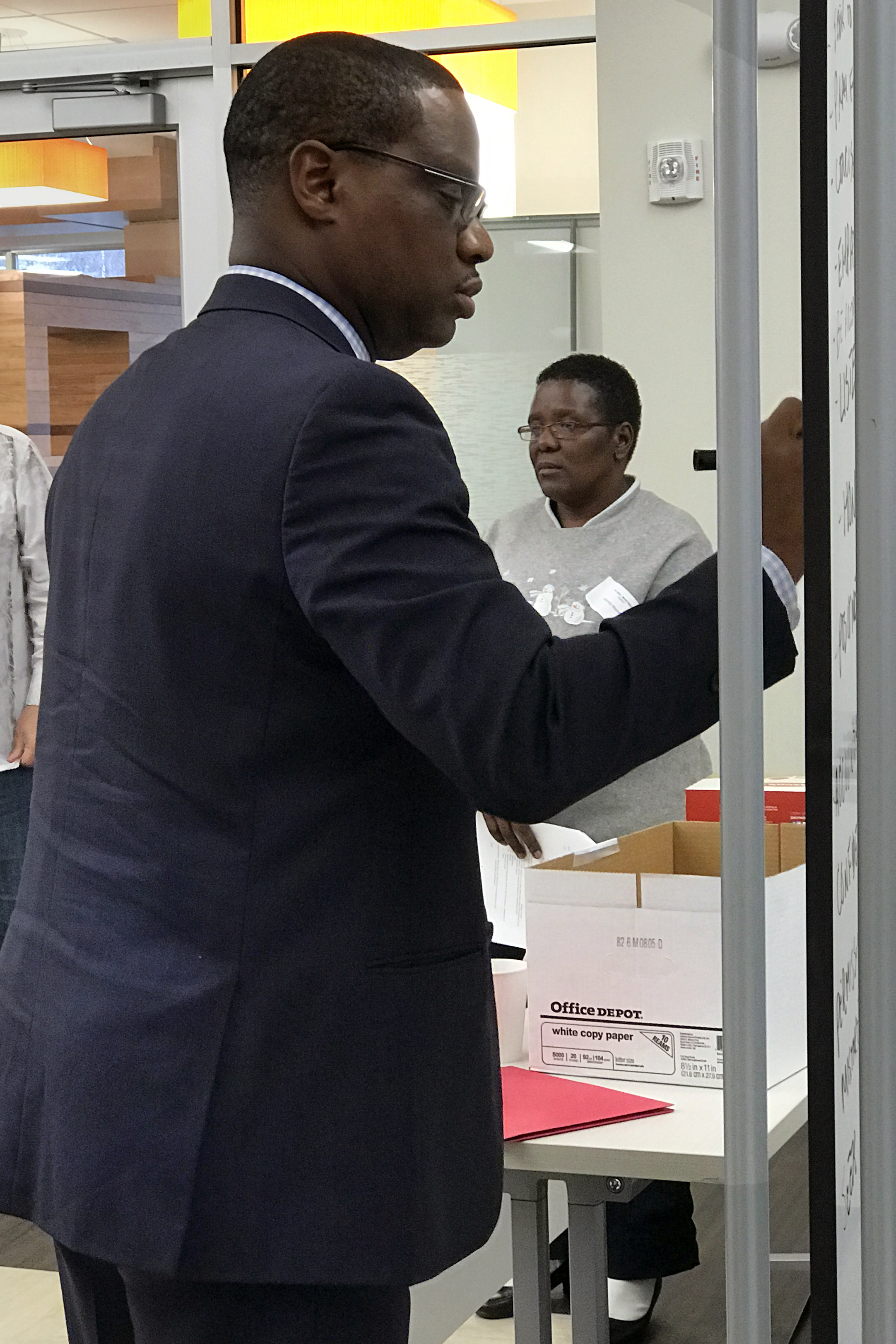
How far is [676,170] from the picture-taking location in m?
3.49

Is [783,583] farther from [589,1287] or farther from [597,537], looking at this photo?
[597,537]

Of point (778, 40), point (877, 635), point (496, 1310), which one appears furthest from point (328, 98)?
point (496, 1310)

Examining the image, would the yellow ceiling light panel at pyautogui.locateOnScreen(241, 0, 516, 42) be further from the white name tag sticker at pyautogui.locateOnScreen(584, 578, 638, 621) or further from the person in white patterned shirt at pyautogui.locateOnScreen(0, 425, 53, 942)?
the white name tag sticker at pyautogui.locateOnScreen(584, 578, 638, 621)

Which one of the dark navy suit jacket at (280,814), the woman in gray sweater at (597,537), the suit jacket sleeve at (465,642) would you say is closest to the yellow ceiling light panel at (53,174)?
the woman in gray sweater at (597,537)

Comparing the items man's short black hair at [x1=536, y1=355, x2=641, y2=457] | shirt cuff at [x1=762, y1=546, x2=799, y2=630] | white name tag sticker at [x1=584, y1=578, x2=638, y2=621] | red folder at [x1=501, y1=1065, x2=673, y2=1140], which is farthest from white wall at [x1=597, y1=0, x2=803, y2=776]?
shirt cuff at [x1=762, y1=546, x2=799, y2=630]

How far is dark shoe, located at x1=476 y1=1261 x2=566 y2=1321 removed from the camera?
259cm

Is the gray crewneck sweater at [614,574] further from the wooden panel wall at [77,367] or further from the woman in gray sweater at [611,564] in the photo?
the wooden panel wall at [77,367]

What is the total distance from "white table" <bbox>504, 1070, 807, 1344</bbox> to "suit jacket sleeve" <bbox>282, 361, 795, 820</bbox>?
497mm

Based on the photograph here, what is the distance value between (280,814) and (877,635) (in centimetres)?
53

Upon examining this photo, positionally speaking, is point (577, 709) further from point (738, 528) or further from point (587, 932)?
point (587, 932)

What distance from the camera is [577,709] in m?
0.87

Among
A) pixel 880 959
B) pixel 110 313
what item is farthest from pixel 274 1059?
pixel 110 313

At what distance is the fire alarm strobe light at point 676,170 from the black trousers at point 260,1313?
2930 mm

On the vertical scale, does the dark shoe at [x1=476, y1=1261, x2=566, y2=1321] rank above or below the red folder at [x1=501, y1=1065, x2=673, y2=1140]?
below
